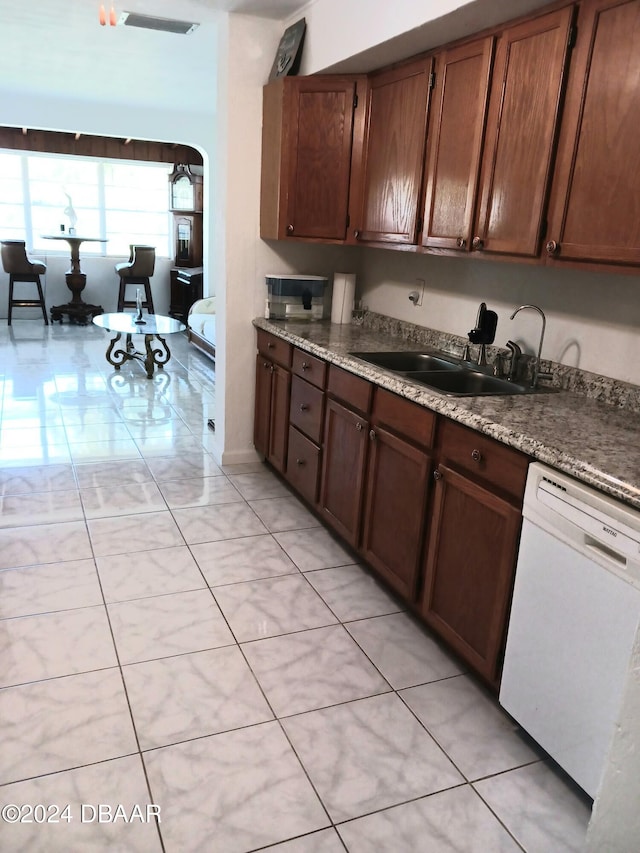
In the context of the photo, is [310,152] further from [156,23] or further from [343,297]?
[156,23]

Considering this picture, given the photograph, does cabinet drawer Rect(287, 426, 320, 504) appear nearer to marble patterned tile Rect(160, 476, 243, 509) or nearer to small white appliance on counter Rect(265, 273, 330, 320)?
marble patterned tile Rect(160, 476, 243, 509)

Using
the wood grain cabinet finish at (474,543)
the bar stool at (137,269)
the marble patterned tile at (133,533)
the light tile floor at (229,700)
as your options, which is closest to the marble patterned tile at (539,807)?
the light tile floor at (229,700)

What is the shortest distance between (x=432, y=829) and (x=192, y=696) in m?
0.80

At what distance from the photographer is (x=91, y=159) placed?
8945 mm

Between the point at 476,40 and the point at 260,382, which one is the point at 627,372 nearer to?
the point at 476,40

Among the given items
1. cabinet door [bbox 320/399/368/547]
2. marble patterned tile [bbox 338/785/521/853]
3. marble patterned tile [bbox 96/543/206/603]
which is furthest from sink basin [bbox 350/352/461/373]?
marble patterned tile [bbox 338/785/521/853]

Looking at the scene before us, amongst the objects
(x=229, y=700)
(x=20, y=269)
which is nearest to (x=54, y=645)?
(x=229, y=700)

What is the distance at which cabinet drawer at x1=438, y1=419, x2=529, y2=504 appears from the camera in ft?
6.04

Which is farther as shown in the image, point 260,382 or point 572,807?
point 260,382

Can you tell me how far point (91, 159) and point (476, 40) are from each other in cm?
783

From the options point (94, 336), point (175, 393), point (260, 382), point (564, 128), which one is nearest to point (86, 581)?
point (260, 382)

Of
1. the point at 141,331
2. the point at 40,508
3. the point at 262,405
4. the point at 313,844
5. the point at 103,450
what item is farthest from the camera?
the point at 141,331

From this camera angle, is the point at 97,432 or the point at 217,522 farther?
the point at 97,432

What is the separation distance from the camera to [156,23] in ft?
12.2
